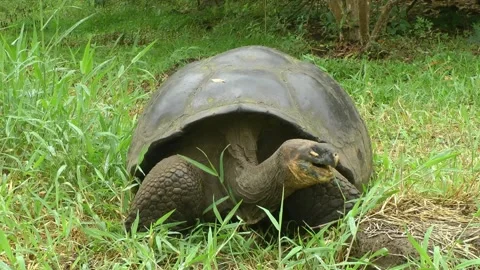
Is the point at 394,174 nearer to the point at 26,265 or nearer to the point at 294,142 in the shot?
the point at 294,142

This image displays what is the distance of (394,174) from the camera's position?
9.64 feet

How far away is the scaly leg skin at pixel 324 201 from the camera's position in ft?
8.11

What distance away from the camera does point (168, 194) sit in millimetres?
2504

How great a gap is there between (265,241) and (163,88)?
31.1 inches

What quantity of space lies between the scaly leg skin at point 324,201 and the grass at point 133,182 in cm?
6

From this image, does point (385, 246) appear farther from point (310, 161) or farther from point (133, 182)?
point (133, 182)

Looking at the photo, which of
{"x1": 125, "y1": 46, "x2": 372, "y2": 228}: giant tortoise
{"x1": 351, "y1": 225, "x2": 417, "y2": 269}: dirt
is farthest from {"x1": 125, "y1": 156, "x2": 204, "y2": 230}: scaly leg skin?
{"x1": 351, "y1": 225, "x2": 417, "y2": 269}: dirt

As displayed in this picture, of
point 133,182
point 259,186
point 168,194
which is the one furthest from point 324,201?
point 133,182

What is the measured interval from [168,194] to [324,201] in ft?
1.77

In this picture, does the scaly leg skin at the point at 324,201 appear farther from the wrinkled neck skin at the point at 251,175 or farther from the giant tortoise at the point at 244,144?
the wrinkled neck skin at the point at 251,175

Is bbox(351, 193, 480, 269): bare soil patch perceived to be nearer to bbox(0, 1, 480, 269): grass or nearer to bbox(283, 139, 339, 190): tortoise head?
bbox(0, 1, 480, 269): grass

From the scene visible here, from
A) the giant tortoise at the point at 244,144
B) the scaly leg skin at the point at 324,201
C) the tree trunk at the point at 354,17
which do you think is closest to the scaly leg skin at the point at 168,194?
the giant tortoise at the point at 244,144

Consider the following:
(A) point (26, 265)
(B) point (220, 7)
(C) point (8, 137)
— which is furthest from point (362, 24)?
(A) point (26, 265)

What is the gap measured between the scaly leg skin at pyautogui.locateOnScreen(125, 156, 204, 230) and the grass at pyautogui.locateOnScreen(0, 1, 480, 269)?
0.07 m
